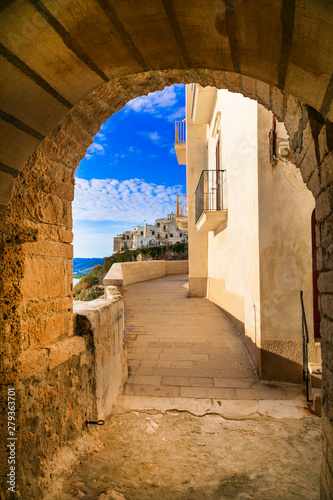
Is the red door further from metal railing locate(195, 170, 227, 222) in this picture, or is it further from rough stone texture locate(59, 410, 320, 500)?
rough stone texture locate(59, 410, 320, 500)

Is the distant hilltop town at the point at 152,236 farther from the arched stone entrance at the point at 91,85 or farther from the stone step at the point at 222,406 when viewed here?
the arched stone entrance at the point at 91,85

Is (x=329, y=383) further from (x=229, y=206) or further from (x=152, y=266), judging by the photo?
(x=152, y=266)

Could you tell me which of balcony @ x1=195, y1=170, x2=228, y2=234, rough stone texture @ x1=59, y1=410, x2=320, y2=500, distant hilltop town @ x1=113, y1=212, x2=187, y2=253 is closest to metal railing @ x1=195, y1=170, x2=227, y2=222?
balcony @ x1=195, y1=170, x2=228, y2=234

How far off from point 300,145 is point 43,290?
97.2 inches

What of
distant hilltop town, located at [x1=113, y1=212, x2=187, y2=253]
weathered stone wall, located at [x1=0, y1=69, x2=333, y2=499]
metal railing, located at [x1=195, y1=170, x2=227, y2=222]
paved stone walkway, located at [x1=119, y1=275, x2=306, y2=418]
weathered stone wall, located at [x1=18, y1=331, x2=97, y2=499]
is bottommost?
paved stone walkway, located at [x1=119, y1=275, x2=306, y2=418]

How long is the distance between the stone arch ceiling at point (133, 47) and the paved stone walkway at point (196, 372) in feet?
12.3

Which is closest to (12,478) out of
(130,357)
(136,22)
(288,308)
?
(136,22)

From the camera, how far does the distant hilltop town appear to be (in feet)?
185

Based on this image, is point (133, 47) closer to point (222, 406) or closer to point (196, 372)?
point (222, 406)

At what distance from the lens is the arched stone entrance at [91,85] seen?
1.18 m

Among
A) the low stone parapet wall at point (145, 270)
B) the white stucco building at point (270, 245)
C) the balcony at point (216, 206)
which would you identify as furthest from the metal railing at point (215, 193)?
the low stone parapet wall at point (145, 270)

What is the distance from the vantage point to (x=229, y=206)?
7078 mm

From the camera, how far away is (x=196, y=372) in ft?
15.6

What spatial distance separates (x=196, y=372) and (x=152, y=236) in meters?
56.1
